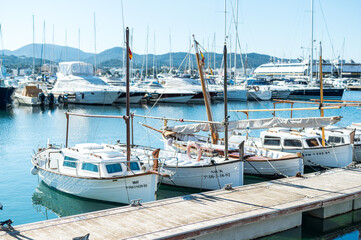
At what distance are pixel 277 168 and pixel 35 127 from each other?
118 feet

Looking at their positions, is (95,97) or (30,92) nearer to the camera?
(95,97)

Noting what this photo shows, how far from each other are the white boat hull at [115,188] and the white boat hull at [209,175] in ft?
7.48

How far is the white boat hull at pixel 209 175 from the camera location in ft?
72.6

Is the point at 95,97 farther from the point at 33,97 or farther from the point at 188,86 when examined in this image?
the point at 188,86

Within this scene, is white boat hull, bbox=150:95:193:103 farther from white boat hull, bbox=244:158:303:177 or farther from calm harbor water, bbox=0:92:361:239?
white boat hull, bbox=244:158:303:177

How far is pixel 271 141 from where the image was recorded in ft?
95.3

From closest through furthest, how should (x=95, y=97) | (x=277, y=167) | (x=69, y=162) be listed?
1. (x=69, y=162)
2. (x=277, y=167)
3. (x=95, y=97)

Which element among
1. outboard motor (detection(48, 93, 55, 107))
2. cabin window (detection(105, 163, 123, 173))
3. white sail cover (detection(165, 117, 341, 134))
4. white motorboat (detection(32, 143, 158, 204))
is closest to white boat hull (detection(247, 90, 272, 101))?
outboard motor (detection(48, 93, 55, 107))

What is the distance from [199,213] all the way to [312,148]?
45.9 ft

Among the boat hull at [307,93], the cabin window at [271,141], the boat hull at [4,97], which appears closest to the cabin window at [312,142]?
the cabin window at [271,141]

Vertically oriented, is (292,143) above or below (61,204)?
above

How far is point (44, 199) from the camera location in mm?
23375

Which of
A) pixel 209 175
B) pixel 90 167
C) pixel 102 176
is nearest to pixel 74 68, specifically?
pixel 90 167

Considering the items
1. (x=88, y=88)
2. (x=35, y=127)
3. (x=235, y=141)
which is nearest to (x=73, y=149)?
(x=235, y=141)
